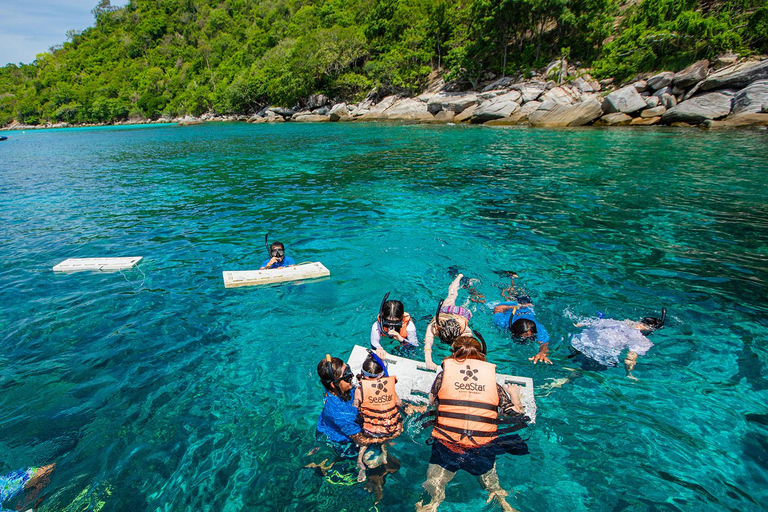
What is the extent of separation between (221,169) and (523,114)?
36.8 metres

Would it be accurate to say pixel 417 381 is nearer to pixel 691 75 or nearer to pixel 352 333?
pixel 352 333

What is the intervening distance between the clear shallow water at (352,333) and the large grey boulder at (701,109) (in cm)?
2052

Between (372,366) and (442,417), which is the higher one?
A: (372,366)

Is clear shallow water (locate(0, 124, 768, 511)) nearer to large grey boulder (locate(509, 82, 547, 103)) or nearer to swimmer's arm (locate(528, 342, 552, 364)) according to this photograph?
swimmer's arm (locate(528, 342, 552, 364))

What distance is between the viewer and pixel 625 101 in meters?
38.0

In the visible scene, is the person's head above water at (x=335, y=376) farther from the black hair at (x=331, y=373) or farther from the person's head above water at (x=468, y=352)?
the person's head above water at (x=468, y=352)

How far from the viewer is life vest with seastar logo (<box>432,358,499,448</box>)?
12.9ft

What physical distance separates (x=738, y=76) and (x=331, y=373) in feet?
149

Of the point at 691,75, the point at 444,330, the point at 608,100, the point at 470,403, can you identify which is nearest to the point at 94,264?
the point at 444,330

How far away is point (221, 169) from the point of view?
26000 millimetres

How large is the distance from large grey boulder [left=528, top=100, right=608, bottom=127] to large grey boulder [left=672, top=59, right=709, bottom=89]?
6.85 metres

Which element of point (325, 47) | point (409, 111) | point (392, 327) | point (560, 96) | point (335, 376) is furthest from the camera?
point (325, 47)

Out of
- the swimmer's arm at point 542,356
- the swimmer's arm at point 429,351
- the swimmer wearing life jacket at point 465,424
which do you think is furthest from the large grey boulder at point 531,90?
the swimmer wearing life jacket at point 465,424

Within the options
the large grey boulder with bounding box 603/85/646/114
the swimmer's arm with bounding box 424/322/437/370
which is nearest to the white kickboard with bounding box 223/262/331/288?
the swimmer's arm with bounding box 424/322/437/370
